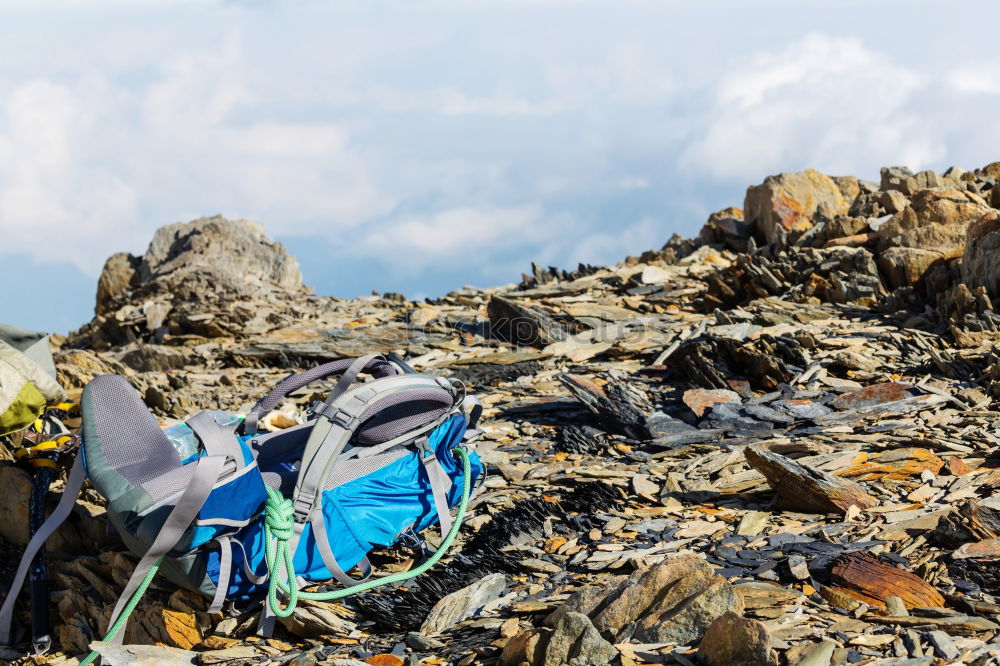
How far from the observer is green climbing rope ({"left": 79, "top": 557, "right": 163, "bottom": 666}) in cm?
432

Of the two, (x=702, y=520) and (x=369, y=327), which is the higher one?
(x=369, y=327)

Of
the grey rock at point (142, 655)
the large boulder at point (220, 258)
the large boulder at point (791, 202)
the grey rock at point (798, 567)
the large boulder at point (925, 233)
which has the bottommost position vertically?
the grey rock at point (798, 567)

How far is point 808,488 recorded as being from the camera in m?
5.23

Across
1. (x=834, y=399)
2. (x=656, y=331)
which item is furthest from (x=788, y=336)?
(x=656, y=331)

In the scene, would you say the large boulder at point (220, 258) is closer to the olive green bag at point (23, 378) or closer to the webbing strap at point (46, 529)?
the olive green bag at point (23, 378)

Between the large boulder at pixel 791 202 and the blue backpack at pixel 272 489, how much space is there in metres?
13.4

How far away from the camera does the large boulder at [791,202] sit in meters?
18.1

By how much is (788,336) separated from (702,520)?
481cm

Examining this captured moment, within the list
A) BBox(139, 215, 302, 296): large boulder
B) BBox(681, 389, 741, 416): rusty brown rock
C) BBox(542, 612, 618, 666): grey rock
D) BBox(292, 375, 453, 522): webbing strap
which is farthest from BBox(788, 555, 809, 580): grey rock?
BBox(139, 215, 302, 296): large boulder

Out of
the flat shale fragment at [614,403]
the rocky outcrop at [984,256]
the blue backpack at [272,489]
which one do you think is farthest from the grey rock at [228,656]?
the rocky outcrop at [984,256]

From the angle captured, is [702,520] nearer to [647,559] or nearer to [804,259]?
[647,559]

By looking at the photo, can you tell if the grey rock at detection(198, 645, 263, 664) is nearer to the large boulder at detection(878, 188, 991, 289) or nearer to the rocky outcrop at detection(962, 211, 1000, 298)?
the rocky outcrop at detection(962, 211, 1000, 298)

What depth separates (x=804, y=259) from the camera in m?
14.5

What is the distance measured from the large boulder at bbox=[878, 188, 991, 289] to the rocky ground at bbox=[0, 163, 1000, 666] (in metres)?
0.05
